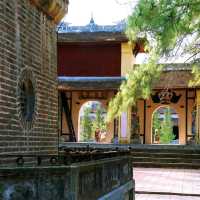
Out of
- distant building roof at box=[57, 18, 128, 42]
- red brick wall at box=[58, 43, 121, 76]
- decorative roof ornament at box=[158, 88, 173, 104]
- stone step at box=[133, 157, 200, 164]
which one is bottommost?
stone step at box=[133, 157, 200, 164]

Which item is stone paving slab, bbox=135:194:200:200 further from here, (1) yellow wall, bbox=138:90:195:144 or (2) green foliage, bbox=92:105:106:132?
(2) green foliage, bbox=92:105:106:132

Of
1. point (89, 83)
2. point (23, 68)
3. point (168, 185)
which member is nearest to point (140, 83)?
point (168, 185)

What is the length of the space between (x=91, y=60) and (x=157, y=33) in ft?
60.1

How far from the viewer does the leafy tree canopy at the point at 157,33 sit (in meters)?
9.07

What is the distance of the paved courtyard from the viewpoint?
41.8ft

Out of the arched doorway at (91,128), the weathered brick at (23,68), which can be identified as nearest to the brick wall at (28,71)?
the weathered brick at (23,68)

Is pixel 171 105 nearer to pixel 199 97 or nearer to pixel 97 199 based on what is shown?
pixel 199 97

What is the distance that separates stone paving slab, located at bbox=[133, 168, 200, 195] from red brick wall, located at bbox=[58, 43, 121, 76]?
9.46 metres

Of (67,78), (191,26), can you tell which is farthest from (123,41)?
(191,26)

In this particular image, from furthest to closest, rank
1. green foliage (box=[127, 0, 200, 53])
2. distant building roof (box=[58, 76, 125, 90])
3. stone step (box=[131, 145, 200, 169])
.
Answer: distant building roof (box=[58, 76, 125, 90]) < stone step (box=[131, 145, 200, 169]) < green foliage (box=[127, 0, 200, 53])

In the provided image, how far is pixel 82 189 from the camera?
18.0 ft

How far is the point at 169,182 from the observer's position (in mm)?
15680

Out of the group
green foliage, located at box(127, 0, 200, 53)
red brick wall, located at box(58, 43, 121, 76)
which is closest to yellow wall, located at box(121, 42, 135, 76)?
red brick wall, located at box(58, 43, 121, 76)

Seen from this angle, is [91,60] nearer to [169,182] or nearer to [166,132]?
[166,132]
